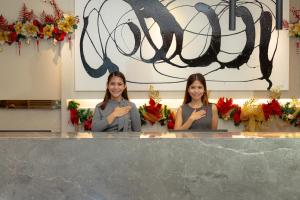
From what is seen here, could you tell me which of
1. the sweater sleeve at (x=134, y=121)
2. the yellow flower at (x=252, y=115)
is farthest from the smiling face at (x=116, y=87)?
the yellow flower at (x=252, y=115)

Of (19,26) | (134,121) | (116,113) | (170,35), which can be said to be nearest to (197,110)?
(134,121)

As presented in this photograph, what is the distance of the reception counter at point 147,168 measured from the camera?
1484 mm

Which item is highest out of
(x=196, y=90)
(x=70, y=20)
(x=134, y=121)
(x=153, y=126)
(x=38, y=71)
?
(x=70, y=20)

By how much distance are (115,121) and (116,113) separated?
2.0 inches

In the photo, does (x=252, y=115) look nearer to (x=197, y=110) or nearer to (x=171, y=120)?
(x=171, y=120)

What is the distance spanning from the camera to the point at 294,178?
1.50 meters

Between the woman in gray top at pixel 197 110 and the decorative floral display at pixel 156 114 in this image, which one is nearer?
the woman in gray top at pixel 197 110

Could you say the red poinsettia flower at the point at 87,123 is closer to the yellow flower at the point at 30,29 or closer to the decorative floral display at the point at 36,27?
the decorative floral display at the point at 36,27

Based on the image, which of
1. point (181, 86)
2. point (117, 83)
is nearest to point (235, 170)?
point (117, 83)

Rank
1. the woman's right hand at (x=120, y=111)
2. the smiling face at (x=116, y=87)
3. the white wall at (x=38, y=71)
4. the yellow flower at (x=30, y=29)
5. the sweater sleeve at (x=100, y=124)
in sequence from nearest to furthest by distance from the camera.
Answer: the sweater sleeve at (x=100, y=124), the woman's right hand at (x=120, y=111), the smiling face at (x=116, y=87), the yellow flower at (x=30, y=29), the white wall at (x=38, y=71)

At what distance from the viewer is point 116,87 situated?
297cm

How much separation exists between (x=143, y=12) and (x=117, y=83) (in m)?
1.18

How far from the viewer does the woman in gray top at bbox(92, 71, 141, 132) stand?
2.57 m

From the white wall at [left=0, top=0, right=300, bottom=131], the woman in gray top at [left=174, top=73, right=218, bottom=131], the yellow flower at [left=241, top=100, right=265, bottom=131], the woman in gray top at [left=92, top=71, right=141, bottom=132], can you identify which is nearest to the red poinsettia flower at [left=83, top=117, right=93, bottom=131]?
the white wall at [left=0, top=0, right=300, bottom=131]
